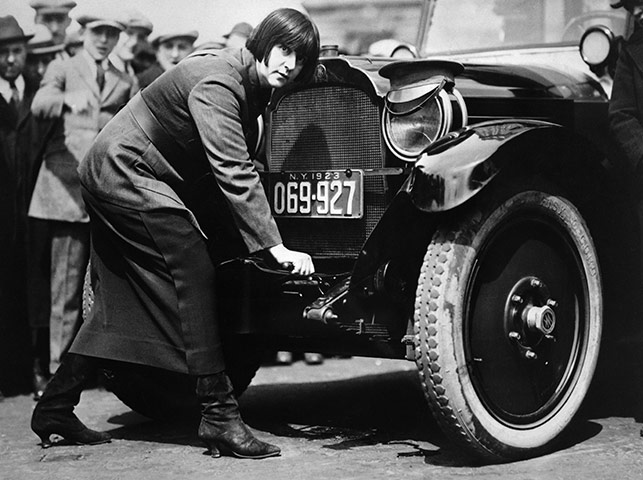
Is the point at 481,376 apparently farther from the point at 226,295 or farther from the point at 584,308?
the point at 226,295

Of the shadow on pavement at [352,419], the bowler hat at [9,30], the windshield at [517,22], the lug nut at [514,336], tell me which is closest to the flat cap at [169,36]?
the bowler hat at [9,30]

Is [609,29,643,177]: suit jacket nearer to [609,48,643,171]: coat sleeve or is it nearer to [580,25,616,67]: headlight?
[609,48,643,171]: coat sleeve

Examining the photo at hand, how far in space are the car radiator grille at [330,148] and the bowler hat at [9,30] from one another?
6.91 feet

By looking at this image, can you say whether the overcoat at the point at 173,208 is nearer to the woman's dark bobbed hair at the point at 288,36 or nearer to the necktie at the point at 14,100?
the woman's dark bobbed hair at the point at 288,36

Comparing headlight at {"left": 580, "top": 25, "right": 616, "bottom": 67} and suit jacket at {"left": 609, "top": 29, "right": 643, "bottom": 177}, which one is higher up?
headlight at {"left": 580, "top": 25, "right": 616, "bottom": 67}

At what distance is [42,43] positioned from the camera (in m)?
6.16

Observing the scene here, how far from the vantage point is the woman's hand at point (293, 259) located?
384 cm

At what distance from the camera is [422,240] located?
3967mm

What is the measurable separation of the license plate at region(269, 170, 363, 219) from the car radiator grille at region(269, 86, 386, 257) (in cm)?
5

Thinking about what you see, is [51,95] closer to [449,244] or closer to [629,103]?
A: [449,244]

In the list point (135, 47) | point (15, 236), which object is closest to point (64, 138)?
point (15, 236)

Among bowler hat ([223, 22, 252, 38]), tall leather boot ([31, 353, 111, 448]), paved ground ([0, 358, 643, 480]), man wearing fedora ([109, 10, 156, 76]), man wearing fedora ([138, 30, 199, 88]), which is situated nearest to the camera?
paved ground ([0, 358, 643, 480])

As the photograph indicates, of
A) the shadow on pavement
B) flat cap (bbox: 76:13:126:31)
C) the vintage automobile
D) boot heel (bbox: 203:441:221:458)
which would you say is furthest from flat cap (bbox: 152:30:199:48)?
boot heel (bbox: 203:441:221:458)

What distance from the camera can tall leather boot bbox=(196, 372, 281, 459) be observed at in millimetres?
3887
